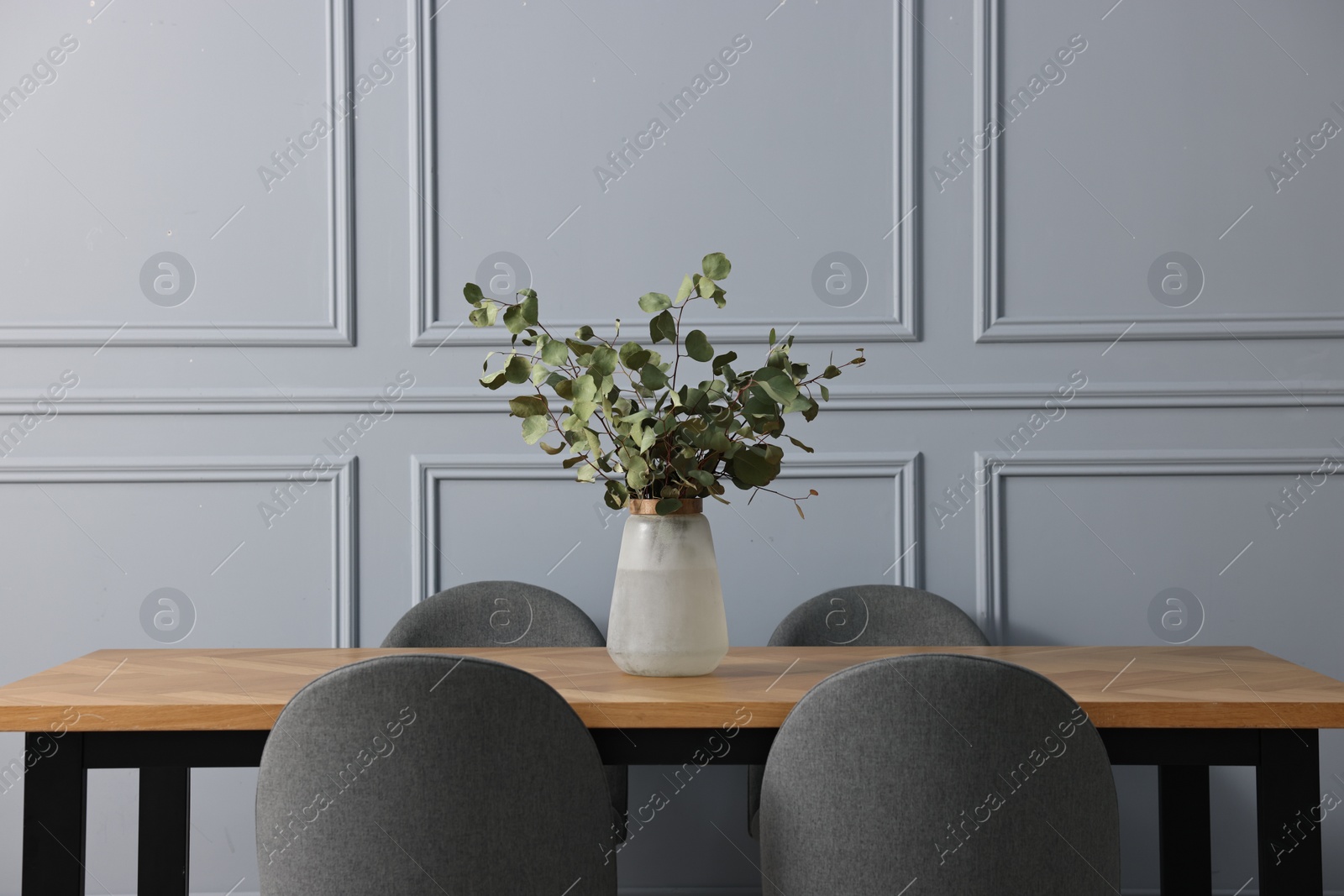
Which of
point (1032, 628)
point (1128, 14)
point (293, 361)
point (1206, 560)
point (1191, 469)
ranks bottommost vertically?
point (1032, 628)

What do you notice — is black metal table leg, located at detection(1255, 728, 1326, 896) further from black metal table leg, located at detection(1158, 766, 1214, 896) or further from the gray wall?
the gray wall

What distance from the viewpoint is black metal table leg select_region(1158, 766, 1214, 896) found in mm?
1507

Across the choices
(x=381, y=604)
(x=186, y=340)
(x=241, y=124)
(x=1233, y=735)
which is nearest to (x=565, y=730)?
(x=1233, y=735)

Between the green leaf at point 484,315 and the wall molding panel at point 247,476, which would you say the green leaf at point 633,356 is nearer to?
the green leaf at point 484,315

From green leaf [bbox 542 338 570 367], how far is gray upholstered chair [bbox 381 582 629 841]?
71 cm

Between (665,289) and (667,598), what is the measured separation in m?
0.96

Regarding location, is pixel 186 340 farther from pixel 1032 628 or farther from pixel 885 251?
pixel 1032 628

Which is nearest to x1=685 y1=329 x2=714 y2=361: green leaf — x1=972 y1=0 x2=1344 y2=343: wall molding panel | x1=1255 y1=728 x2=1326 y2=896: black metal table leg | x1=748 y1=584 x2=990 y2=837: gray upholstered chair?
x1=748 y1=584 x2=990 y2=837: gray upholstered chair

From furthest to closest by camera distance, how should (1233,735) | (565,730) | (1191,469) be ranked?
(1191,469), (1233,735), (565,730)

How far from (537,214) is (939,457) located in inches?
41.3

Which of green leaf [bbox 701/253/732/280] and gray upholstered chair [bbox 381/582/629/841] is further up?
green leaf [bbox 701/253/732/280]

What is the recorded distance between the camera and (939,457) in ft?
6.57

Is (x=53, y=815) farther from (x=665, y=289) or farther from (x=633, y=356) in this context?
(x=665, y=289)

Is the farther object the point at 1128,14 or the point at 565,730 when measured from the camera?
the point at 1128,14
